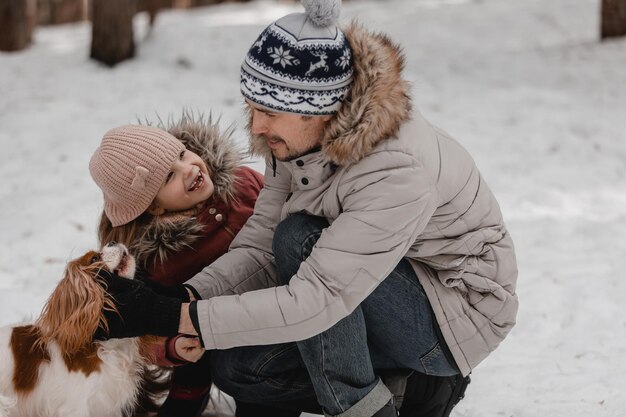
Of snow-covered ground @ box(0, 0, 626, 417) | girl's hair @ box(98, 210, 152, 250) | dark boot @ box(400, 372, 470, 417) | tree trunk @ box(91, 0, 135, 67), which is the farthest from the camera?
tree trunk @ box(91, 0, 135, 67)

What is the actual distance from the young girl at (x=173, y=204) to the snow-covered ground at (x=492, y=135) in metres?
0.24

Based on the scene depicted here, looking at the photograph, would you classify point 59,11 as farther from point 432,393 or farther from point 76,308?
point 432,393

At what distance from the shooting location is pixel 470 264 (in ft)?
8.13

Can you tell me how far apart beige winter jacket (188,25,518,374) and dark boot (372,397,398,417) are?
0.25 meters

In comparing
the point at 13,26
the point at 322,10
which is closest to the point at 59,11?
the point at 13,26

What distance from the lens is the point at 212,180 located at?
3.05 meters

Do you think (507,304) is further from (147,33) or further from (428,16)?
(428,16)

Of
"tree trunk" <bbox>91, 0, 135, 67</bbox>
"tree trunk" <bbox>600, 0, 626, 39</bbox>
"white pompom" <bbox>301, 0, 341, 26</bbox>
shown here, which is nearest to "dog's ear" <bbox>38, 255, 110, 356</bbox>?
"white pompom" <bbox>301, 0, 341, 26</bbox>

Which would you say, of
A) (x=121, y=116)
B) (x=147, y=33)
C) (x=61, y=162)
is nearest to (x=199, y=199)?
(x=61, y=162)

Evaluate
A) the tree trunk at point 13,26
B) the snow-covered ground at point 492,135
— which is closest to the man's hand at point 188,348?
the snow-covered ground at point 492,135

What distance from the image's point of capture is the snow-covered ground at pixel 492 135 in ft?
11.6

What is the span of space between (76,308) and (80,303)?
3cm

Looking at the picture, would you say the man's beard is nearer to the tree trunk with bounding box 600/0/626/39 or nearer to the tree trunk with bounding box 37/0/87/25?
the tree trunk with bounding box 600/0/626/39

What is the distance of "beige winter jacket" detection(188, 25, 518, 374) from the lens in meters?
2.28
